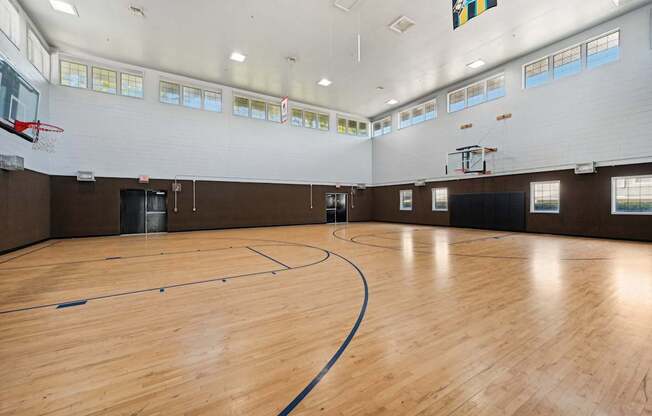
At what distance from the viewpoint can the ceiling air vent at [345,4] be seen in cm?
712

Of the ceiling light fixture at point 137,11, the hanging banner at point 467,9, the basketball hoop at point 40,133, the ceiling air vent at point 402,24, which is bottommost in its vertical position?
the basketball hoop at point 40,133

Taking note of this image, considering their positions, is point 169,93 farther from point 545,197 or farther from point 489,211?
point 545,197

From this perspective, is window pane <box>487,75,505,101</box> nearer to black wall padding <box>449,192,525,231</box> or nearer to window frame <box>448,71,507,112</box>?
window frame <box>448,71,507,112</box>

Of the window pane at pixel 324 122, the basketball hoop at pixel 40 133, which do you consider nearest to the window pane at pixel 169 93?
the basketball hoop at pixel 40 133

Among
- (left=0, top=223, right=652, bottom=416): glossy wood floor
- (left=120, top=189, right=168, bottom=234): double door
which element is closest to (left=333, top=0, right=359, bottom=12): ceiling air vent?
(left=0, top=223, right=652, bottom=416): glossy wood floor

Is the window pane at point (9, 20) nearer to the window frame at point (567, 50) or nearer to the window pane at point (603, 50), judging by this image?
the window frame at point (567, 50)

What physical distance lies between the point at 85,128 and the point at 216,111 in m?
4.79

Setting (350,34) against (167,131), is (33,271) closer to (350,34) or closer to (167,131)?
(167,131)

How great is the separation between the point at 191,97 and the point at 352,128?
8997 mm

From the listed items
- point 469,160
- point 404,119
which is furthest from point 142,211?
point 469,160

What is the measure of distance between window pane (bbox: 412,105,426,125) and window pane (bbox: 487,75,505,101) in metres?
3.31

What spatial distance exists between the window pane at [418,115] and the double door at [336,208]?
19.1ft

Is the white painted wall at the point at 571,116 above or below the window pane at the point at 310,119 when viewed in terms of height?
below

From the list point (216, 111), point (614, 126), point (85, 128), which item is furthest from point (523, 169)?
point (85, 128)
